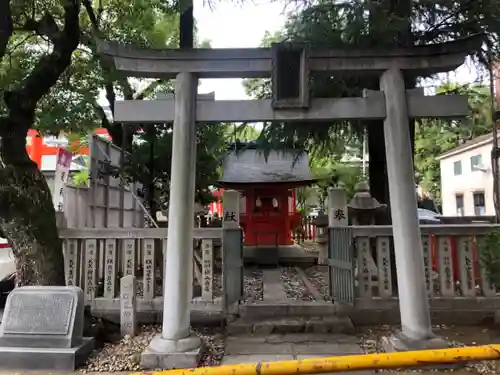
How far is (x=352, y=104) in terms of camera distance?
5285mm

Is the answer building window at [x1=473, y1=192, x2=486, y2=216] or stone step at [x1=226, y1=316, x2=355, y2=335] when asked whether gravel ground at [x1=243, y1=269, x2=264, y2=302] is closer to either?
stone step at [x1=226, y1=316, x2=355, y2=335]

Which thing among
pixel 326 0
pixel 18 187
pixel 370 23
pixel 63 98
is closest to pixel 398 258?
pixel 370 23

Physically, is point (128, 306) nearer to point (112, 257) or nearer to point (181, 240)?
point (112, 257)

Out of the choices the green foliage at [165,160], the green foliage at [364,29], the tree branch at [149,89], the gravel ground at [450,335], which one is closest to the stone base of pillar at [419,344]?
the gravel ground at [450,335]

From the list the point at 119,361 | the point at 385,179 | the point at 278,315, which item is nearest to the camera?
the point at 119,361

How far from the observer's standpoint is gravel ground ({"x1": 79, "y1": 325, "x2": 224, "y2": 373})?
4.94 metres

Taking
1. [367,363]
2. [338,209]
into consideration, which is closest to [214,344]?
[338,209]

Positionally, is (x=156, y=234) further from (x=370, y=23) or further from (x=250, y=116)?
(x=370, y=23)

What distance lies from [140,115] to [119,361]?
299 centimetres

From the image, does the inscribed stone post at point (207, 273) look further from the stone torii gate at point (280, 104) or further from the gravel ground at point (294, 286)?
the gravel ground at point (294, 286)

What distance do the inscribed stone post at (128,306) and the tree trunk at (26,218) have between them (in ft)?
2.94

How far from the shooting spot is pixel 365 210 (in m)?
8.79

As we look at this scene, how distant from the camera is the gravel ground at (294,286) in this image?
7.63 meters

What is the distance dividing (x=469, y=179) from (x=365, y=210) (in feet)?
60.3
